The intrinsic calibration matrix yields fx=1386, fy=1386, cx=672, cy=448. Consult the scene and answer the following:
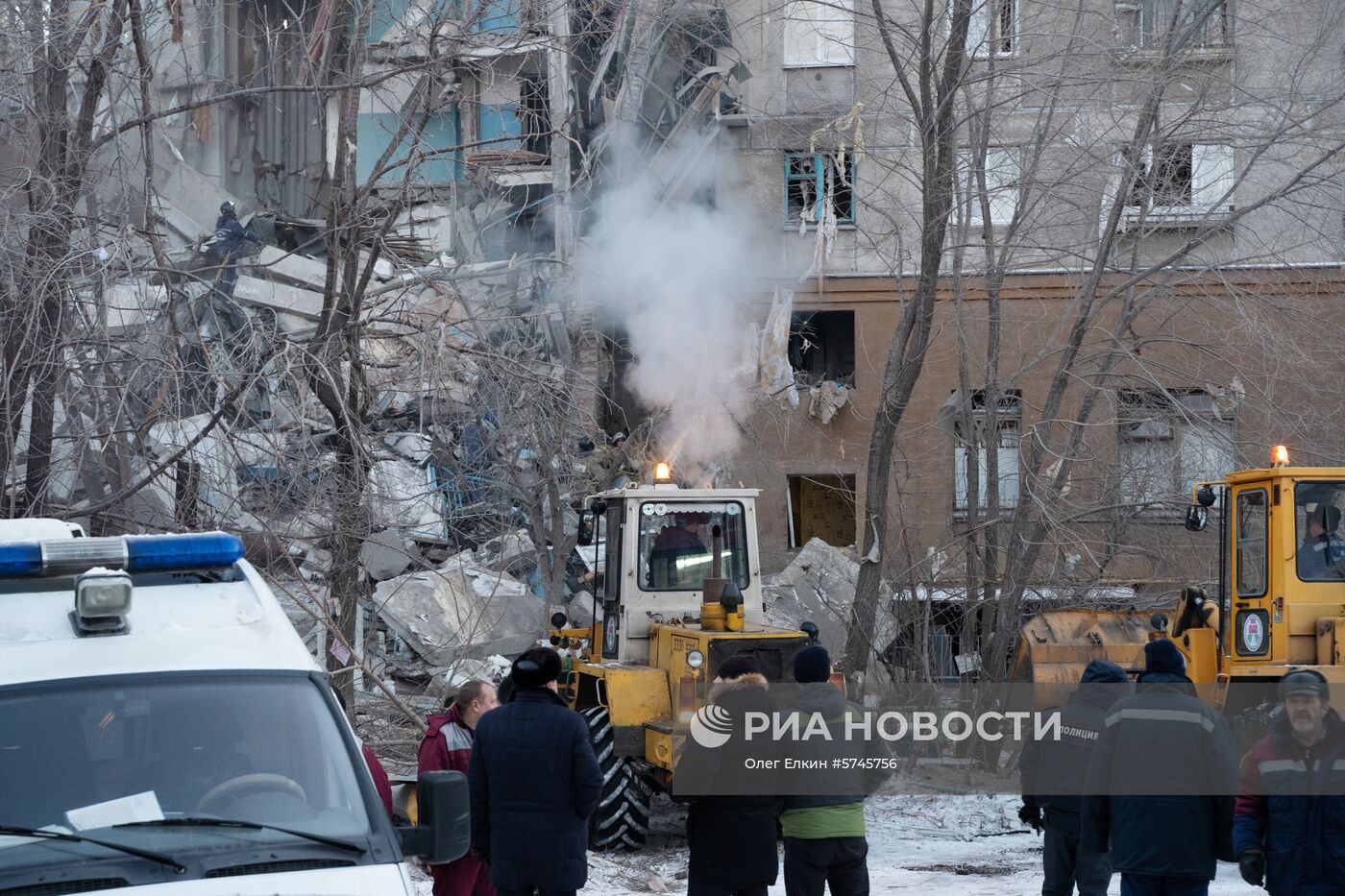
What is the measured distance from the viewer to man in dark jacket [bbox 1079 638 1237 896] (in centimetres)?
591

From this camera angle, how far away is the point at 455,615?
18.4 meters

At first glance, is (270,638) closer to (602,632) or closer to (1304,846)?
(1304,846)

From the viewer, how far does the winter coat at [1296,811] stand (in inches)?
229

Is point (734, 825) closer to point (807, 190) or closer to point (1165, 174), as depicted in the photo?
point (1165, 174)

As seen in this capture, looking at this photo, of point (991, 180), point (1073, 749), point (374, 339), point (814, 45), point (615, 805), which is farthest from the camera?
point (814, 45)

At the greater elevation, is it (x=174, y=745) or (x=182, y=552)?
(x=182, y=552)

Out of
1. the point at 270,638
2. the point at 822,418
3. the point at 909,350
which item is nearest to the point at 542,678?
the point at 270,638

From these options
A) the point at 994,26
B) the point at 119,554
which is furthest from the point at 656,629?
the point at 994,26

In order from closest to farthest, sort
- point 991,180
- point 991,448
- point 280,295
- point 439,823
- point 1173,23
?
point 439,823 < point 1173,23 < point 991,448 < point 991,180 < point 280,295

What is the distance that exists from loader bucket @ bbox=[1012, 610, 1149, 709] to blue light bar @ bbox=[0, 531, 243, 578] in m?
10.2

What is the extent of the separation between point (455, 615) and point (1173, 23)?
11.2 m

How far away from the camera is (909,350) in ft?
46.2

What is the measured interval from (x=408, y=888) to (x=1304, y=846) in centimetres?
397

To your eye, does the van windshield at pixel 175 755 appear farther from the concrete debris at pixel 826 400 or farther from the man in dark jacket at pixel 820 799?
the concrete debris at pixel 826 400
